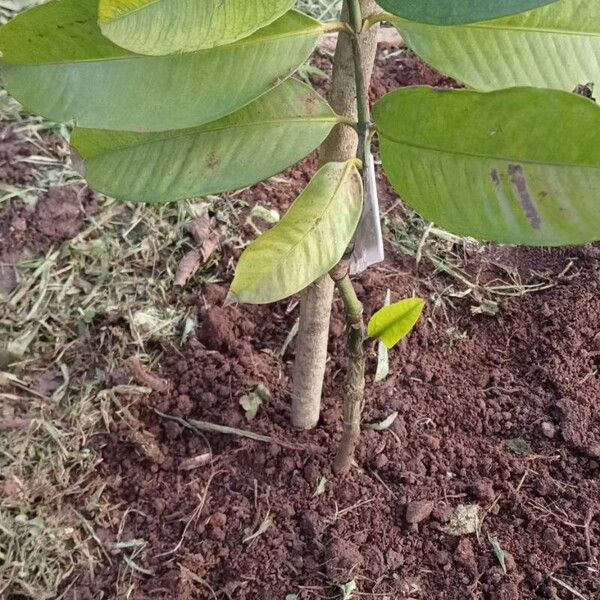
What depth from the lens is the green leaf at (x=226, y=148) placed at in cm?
67

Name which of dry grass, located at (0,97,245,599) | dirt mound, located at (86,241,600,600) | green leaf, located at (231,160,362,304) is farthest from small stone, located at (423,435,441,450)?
green leaf, located at (231,160,362,304)

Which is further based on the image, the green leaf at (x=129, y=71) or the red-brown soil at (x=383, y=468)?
the red-brown soil at (x=383, y=468)

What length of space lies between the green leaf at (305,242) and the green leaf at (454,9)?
0.17 meters

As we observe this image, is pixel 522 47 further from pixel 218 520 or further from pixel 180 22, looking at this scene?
pixel 218 520

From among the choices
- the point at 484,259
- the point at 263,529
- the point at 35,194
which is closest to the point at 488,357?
the point at 484,259

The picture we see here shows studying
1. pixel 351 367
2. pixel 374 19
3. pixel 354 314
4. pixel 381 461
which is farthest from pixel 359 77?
pixel 381 461

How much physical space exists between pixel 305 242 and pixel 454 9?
22cm

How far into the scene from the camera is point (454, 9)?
513 millimetres

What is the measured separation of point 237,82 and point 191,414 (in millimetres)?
678

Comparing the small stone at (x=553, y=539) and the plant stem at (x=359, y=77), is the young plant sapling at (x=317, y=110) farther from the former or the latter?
the small stone at (x=553, y=539)

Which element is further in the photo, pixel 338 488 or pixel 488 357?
pixel 488 357

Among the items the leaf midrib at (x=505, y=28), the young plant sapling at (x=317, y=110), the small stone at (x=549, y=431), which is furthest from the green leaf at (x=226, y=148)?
the small stone at (x=549, y=431)

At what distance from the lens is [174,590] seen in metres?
0.99

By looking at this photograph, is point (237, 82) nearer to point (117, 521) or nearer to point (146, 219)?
point (117, 521)
